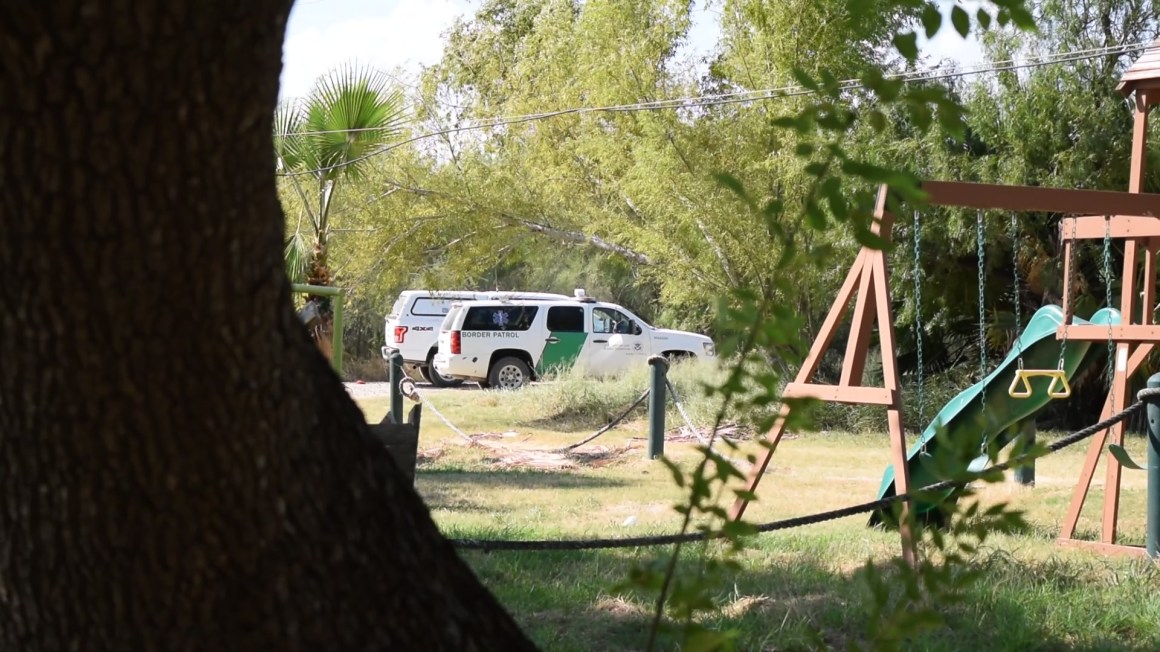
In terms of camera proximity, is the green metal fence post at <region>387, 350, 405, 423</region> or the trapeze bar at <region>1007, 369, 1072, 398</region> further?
the green metal fence post at <region>387, 350, 405, 423</region>

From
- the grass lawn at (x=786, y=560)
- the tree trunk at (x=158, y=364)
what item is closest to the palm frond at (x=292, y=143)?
the grass lawn at (x=786, y=560)

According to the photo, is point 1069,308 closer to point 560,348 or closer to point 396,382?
point 396,382

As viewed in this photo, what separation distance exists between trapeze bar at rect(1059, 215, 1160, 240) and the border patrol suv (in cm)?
1659

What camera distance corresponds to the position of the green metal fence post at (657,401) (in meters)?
12.8

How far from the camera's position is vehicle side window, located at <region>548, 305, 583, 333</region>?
2473 centimetres

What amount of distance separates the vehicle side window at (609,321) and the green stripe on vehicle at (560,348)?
0.36 m

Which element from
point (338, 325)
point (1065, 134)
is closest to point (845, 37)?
point (1065, 134)

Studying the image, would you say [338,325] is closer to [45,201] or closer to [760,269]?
[45,201]

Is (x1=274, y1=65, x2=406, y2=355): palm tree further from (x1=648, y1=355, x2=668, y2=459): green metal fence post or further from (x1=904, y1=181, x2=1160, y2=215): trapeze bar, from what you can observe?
(x1=904, y1=181, x2=1160, y2=215): trapeze bar

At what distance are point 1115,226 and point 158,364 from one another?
22.8ft

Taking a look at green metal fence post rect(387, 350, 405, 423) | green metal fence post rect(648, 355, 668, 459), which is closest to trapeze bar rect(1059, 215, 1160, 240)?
green metal fence post rect(648, 355, 668, 459)

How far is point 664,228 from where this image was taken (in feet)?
62.3

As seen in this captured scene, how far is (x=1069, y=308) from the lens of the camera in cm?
778

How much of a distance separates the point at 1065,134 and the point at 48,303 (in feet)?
56.7
